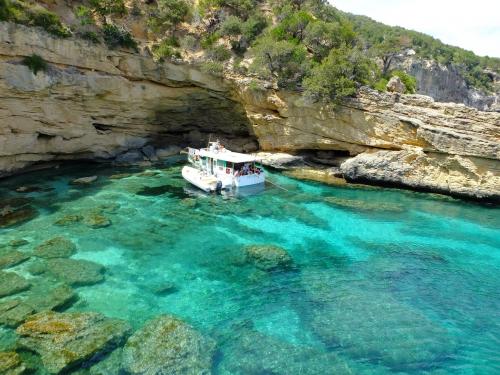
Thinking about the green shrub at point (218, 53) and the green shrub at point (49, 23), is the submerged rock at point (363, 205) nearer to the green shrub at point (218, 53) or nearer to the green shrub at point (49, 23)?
the green shrub at point (218, 53)

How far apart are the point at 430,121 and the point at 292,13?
14.3m

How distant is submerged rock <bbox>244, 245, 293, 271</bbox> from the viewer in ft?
44.8

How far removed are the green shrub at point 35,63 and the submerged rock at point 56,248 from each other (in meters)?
10.4

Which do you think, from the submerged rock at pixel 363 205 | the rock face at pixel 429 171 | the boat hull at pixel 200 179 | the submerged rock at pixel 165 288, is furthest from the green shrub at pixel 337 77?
the submerged rock at pixel 165 288

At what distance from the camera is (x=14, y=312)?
10.2 m

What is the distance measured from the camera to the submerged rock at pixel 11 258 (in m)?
12.7

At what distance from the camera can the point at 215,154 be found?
23.2m

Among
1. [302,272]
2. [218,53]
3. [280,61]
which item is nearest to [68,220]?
[302,272]

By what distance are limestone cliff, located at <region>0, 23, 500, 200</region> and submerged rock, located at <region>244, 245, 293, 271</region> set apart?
11540mm

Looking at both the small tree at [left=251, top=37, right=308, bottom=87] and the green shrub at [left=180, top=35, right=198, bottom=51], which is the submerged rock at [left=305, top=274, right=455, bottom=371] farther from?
the green shrub at [left=180, top=35, right=198, bottom=51]

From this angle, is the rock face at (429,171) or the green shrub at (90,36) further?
the green shrub at (90,36)

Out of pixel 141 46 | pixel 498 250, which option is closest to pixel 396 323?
pixel 498 250

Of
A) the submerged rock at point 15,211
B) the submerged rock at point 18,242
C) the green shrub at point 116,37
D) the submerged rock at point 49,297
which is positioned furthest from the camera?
the green shrub at point 116,37

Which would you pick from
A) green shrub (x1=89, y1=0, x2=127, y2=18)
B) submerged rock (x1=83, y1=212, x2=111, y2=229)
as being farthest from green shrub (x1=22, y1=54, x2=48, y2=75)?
submerged rock (x1=83, y1=212, x2=111, y2=229)
